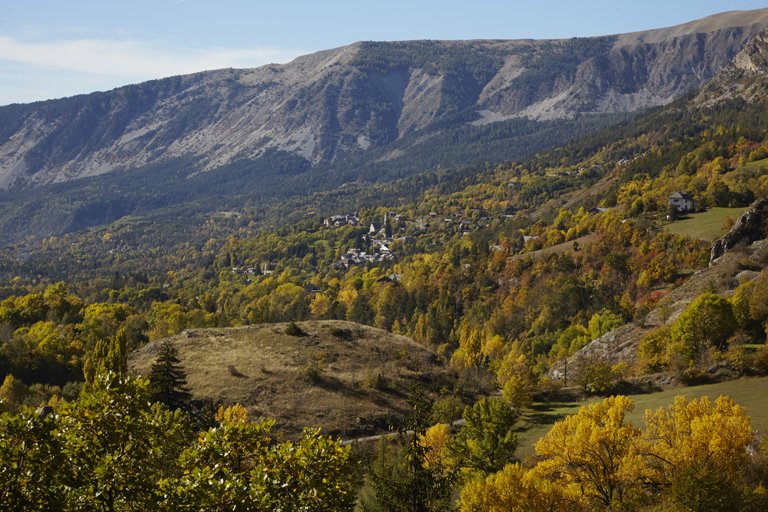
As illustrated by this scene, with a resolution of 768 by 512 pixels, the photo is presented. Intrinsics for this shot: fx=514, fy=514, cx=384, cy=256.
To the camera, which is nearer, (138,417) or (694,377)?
(138,417)

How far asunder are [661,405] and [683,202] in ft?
340

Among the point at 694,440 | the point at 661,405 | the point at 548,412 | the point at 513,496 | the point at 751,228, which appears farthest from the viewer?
the point at 751,228

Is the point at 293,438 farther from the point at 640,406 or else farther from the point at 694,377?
the point at 694,377

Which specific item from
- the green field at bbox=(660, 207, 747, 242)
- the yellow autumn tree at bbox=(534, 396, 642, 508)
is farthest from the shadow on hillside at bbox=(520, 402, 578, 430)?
the green field at bbox=(660, 207, 747, 242)

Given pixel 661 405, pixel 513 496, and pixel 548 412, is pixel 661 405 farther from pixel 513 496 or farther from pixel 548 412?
pixel 513 496

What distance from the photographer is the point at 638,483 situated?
3534 cm

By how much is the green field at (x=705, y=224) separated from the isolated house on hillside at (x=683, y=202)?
11.3ft

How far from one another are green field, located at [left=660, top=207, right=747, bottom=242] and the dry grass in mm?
71558

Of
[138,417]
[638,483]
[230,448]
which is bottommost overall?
[638,483]

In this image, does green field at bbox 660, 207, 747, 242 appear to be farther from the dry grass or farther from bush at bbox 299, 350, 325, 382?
bush at bbox 299, 350, 325, 382

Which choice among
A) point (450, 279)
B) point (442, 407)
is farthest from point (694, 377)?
point (450, 279)

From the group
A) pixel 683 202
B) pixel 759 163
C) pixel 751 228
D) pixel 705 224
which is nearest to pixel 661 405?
pixel 751 228

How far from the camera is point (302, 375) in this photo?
259 feet

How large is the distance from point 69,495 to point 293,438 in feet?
175
